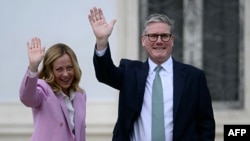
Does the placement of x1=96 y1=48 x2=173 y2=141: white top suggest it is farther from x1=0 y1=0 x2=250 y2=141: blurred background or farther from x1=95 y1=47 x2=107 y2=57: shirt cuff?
x1=0 y1=0 x2=250 y2=141: blurred background

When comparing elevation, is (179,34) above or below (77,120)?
above

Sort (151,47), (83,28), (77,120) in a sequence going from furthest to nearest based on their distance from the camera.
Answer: (83,28), (77,120), (151,47)

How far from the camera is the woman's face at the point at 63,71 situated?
3.98m

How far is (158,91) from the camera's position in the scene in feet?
12.1

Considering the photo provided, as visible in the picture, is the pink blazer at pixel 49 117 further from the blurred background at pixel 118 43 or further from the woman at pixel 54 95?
the blurred background at pixel 118 43

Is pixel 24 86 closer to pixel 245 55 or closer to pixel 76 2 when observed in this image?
pixel 76 2

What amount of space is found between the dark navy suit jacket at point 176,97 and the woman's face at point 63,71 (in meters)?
0.33

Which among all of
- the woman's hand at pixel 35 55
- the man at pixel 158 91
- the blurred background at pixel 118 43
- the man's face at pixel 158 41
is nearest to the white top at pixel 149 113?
the man at pixel 158 91

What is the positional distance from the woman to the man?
1.02ft

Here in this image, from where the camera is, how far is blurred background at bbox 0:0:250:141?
21.1 feet

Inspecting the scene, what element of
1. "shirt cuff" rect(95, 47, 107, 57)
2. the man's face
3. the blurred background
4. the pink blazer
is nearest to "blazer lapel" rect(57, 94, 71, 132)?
the pink blazer

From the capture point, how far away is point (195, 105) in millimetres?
3770

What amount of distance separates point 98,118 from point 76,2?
111 centimetres

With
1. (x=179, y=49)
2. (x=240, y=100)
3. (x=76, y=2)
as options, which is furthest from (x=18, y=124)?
(x=240, y=100)
